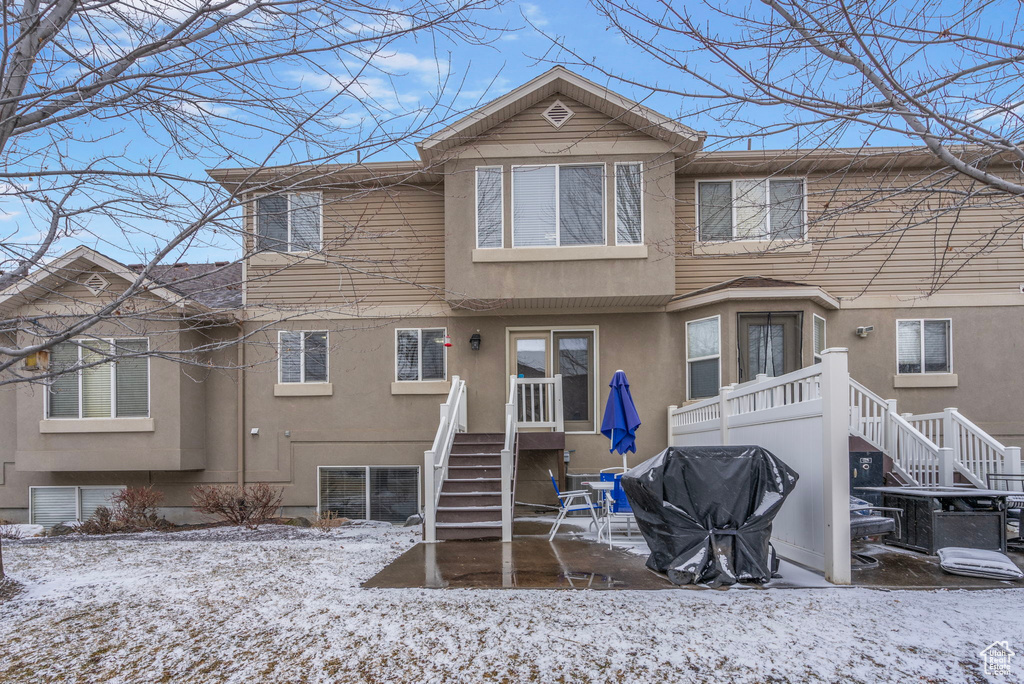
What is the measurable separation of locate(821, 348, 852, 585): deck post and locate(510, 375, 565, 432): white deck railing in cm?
585

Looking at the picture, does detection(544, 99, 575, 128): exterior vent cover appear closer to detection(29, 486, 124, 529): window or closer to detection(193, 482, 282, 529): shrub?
detection(193, 482, 282, 529): shrub

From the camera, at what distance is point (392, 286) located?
13.0m

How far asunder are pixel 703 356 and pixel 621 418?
8.15 ft

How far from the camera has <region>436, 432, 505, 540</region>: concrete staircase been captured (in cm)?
959

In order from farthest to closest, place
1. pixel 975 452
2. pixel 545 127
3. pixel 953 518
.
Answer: pixel 545 127 → pixel 975 452 → pixel 953 518

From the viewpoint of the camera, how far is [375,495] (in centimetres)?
1283

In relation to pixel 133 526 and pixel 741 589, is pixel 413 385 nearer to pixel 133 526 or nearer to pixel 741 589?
pixel 133 526

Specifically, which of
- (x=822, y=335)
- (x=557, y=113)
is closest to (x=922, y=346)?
(x=822, y=335)

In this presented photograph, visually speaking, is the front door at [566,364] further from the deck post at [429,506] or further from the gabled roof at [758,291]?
the deck post at [429,506]

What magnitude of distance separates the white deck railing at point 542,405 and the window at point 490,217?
232 cm

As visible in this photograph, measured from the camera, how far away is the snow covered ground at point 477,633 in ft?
14.6

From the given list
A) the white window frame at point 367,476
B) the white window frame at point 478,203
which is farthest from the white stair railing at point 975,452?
the white window frame at point 367,476

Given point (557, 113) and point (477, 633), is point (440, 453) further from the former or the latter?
point (557, 113)

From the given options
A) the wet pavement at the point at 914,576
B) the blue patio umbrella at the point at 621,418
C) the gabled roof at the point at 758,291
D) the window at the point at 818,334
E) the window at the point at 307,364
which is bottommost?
the wet pavement at the point at 914,576
